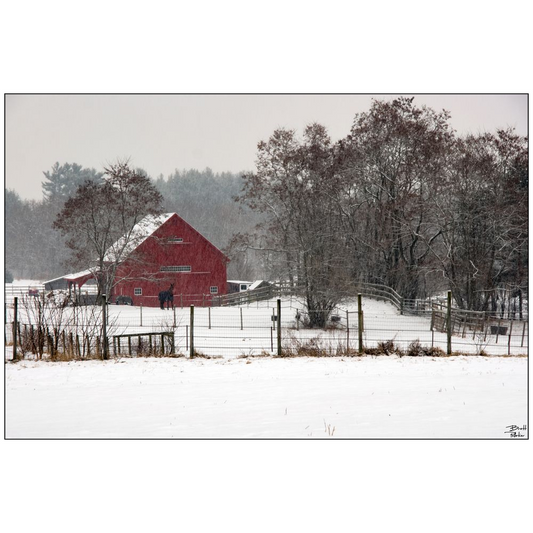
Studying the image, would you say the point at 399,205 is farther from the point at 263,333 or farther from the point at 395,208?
the point at 263,333

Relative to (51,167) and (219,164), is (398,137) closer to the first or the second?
(51,167)

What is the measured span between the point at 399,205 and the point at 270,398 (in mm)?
25098

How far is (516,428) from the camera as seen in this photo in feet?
25.3

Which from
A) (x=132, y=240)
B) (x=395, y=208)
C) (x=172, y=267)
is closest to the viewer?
(x=395, y=208)

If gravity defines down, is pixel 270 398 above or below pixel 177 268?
below

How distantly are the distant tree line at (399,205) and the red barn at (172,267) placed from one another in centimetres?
707

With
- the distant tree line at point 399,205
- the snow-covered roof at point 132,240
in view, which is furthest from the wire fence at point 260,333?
the snow-covered roof at point 132,240

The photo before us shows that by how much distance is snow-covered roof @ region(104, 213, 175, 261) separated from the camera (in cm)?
3450

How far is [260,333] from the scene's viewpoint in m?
21.9

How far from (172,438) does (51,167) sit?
47.0m

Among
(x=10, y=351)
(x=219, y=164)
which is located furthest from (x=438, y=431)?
(x=219, y=164)

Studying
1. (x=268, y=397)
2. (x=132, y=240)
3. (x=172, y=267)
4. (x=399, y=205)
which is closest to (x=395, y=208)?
(x=399, y=205)
